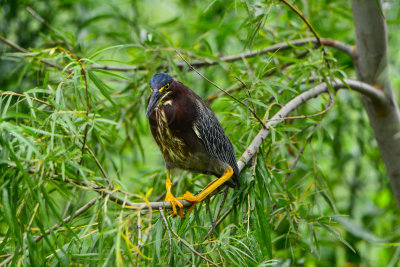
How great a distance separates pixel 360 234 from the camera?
3.15 meters

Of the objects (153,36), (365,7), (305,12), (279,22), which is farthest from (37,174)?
(279,22)

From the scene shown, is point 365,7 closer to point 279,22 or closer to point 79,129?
point 279,22

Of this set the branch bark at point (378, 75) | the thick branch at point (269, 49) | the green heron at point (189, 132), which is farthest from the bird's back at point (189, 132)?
the branch bark at point (378, 75)

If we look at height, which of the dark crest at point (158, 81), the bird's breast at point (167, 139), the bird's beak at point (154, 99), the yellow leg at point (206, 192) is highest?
the dark crest at point (158, 81)

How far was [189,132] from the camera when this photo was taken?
6.00ft

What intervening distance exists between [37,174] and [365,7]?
5.48 ft

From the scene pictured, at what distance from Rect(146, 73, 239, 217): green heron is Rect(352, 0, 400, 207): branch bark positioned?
841 millimetres

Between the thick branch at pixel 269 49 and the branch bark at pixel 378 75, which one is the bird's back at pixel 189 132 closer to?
the thick branch at pixel 269 49

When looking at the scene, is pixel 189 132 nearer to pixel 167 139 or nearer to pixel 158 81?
pixel 167 139

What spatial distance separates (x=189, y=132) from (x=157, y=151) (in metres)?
0.71

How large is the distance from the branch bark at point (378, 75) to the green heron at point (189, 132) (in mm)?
841

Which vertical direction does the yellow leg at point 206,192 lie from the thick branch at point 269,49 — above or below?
Result: below

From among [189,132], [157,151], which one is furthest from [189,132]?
[157,151]

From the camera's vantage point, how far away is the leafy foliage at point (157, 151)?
1.22m
